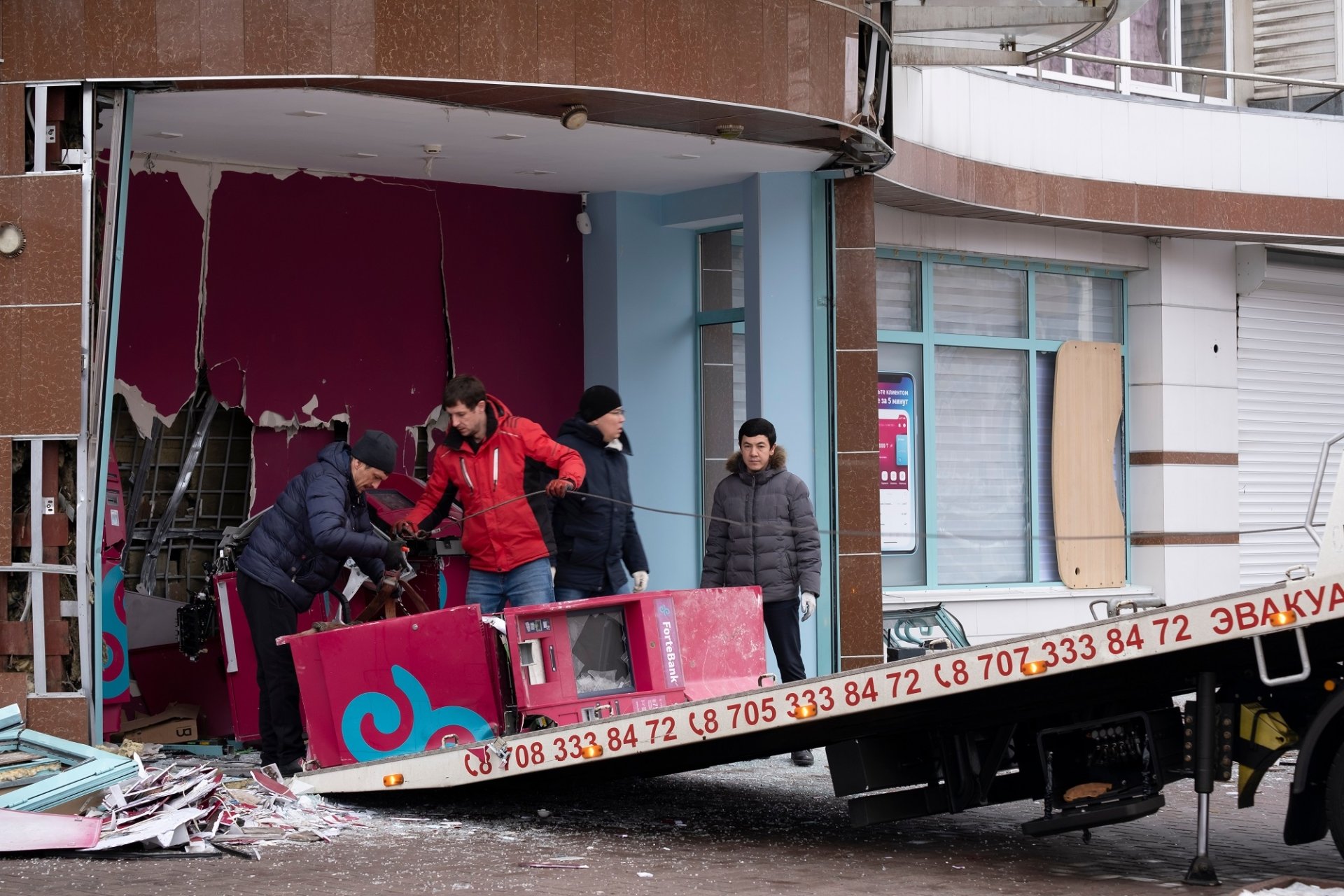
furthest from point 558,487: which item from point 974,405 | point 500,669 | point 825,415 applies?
point 974,405

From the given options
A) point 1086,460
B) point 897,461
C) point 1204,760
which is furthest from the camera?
point 1086,460

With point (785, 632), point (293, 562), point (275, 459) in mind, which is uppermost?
point (275, 459)

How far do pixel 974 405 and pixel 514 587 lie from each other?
689cm

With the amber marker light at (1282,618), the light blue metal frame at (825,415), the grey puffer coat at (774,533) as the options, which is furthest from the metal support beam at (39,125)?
the amber marker light at (1282,618)

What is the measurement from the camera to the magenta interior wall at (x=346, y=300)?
1041cm

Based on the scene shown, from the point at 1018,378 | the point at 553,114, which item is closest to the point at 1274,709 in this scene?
the point at 553,114

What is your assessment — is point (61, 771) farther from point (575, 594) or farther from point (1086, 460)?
point (1086, 460)

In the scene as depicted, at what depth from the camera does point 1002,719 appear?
21.6ft

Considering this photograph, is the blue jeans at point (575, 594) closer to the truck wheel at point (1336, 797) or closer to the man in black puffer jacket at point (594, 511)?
the man in black puffer jacket at point (594, 511)

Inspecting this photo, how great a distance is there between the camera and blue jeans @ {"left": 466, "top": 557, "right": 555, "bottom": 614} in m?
8.68

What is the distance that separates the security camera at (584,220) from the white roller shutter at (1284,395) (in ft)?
23.6

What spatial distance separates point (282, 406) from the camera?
35.5ft

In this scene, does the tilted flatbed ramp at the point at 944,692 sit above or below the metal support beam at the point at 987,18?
below

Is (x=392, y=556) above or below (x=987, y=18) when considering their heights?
below
